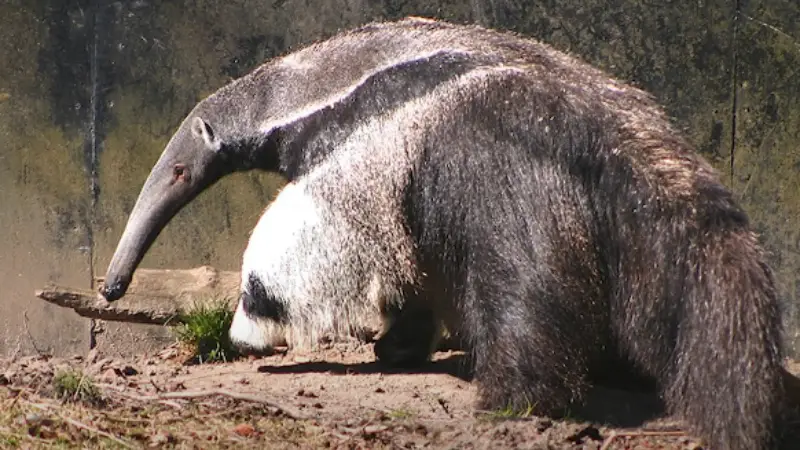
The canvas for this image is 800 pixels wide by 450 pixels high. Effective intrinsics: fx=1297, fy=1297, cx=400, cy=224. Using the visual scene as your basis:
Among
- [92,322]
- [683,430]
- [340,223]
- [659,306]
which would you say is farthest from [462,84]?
[92,322]

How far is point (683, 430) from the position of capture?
6410mm

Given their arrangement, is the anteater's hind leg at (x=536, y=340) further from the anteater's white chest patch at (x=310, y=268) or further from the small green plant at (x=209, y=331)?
the small green plant at (x=209, y=331)

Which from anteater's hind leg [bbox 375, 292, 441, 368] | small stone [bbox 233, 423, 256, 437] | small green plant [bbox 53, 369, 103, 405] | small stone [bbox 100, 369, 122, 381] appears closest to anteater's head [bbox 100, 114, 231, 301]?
small stone [bbox 100, 369, 122, 381]

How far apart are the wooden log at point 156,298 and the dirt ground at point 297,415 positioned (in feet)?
2.79

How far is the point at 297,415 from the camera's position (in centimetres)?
631

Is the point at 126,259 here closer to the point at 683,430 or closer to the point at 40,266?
the point at 40,266

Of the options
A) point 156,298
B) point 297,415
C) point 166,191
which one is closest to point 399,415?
point 297,415

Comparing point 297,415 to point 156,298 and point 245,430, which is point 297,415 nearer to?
point 245,430

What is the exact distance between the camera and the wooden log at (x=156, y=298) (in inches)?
342

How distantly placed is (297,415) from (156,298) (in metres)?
2.73

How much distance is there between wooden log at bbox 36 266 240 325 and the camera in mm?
8680

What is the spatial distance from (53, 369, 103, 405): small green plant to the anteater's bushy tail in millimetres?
2854

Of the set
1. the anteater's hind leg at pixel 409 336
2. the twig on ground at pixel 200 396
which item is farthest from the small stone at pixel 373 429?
the anteater's hind leg at pixel 409 336

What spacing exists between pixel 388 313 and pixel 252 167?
119 cm
